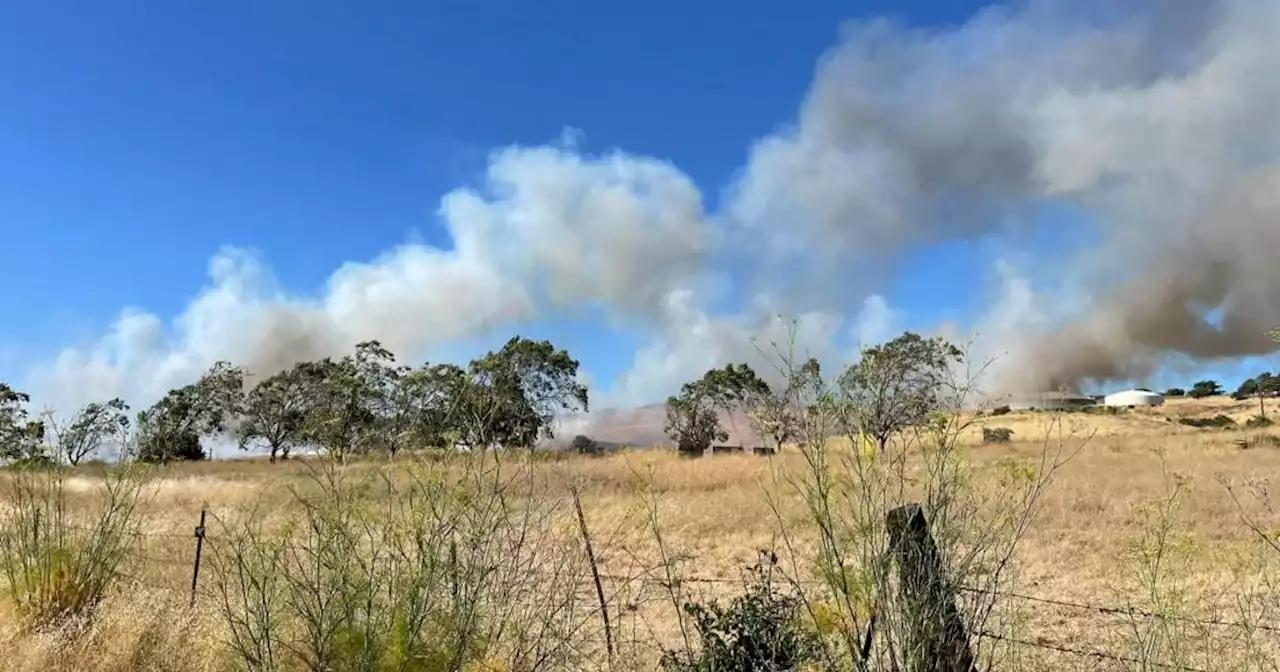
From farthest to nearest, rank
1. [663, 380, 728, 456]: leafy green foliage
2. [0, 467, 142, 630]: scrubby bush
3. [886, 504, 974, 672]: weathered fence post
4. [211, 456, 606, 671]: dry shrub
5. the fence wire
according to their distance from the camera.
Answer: [663, 380, 728, 456]: leafy green foliage, [0, 467, 142, 630]: scrubby bush, [211, 456, 606, 671]: dry shrub, the fence wire, [886, 504, 974, 672]: weathered fence post

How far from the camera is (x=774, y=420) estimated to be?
198 inches

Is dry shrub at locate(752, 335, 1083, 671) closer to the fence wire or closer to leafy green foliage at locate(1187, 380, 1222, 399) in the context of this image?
the fence wire

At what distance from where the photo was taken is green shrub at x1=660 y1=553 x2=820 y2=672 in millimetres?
5215

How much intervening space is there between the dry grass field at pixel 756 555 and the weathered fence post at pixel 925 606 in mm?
404

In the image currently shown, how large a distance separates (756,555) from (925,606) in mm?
10144

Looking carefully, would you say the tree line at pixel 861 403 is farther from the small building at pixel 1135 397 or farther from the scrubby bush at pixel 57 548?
the small building at pixel 1135 397

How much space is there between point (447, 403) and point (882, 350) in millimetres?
3568

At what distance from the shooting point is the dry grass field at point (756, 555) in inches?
224

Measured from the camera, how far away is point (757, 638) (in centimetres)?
540

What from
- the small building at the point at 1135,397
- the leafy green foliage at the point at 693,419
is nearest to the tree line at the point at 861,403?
the leafy green foliage at the point at 693,419

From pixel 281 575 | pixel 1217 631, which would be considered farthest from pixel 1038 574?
pixel 281 575

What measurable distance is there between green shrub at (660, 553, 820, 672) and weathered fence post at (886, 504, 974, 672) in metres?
0.93

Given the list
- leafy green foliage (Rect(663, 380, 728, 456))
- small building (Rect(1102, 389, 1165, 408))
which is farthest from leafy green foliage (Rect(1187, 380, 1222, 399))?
leafy green foliage (Rect(663, 380, 728, 456))

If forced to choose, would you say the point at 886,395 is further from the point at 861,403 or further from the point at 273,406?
the point at 273,406
